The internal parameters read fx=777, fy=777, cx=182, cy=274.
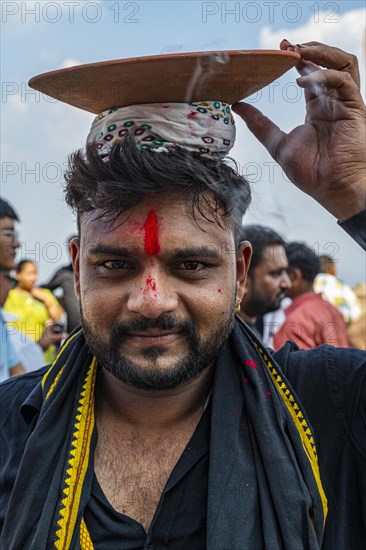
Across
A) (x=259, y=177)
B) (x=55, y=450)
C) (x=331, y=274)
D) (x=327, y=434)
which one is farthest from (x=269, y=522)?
(x=331, y=274)

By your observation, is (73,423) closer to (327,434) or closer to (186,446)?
(186,446)

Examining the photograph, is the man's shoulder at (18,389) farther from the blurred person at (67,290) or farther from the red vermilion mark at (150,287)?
the blurred person at (67,290)

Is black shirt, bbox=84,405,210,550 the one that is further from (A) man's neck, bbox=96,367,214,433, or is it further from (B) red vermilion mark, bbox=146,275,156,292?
(B) red vermilion mark, bbox=146,275,156,292

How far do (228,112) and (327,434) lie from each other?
843 millimetres

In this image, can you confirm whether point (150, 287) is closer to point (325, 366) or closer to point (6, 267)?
point (325, 366)

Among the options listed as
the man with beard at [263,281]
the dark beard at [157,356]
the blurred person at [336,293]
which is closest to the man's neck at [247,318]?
the man with beard at [263,281]

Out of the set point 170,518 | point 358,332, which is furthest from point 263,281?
point 170,518

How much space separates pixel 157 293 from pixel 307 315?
277 cm

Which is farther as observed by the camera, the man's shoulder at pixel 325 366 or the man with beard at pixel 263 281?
the man with beard at pixel 263 281

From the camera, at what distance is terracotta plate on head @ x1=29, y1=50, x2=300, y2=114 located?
5.70 ft

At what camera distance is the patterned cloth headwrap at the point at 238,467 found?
1785mm

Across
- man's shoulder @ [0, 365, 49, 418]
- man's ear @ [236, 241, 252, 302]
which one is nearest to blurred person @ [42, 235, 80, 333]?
man's shoulder @ [0, 365, 49, 418]

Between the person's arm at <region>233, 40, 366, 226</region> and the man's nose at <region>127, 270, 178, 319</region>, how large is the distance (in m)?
0.42

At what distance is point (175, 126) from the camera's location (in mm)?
1903
